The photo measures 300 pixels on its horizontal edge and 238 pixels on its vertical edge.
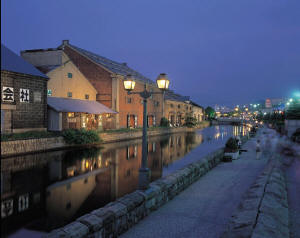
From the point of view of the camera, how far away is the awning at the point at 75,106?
24.3 meters

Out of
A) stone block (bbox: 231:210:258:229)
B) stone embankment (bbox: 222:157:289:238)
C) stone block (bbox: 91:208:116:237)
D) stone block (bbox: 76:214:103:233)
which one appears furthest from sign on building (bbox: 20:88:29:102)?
stone block (bbox: 231:210:258:229)

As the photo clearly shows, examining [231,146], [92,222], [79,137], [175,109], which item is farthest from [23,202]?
[175,109]

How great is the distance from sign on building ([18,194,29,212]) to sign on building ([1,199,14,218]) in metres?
0.22

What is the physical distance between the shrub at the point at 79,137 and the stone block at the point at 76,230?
55.9 feet

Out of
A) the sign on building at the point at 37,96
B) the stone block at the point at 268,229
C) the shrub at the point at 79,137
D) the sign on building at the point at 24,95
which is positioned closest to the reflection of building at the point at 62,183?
the shrub at the point at 79,137

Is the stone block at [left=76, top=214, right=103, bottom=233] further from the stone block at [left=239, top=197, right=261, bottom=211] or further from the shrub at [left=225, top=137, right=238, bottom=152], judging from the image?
the shrub at [left=225, top=137, right=238, bottom=152]

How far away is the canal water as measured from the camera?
6.69m

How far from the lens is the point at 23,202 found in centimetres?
771

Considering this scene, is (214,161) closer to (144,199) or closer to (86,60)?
(144,199)

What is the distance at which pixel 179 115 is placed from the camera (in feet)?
200

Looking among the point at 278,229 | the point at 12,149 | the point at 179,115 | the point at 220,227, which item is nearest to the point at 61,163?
the point at 12,149

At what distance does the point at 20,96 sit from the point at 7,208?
47.9 ft

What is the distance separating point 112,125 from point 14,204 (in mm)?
26347

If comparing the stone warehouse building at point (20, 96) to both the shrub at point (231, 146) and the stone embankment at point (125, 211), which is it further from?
the shrub at point (231, 146)
